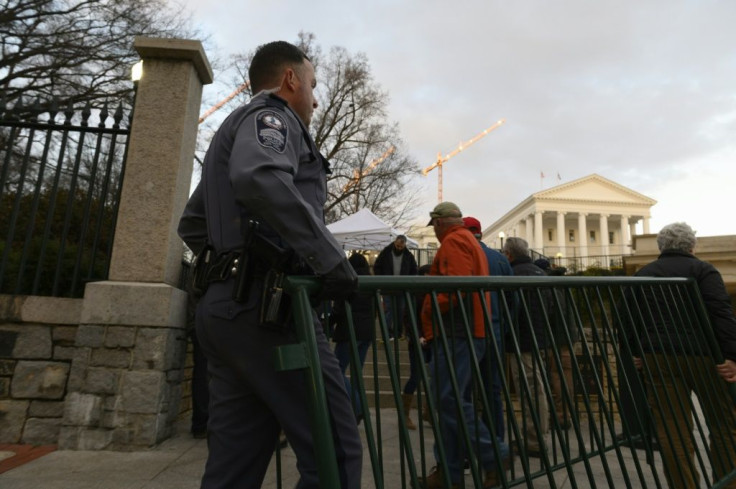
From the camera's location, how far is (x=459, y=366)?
2.50 m

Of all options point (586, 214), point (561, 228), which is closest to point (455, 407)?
point (561, 228)

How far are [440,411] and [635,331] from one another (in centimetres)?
148

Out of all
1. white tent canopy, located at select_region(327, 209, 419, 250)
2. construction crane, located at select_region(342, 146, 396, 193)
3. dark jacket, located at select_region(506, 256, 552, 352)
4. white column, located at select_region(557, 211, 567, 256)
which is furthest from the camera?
white column, located at select_region(557, 211, 567, 256)

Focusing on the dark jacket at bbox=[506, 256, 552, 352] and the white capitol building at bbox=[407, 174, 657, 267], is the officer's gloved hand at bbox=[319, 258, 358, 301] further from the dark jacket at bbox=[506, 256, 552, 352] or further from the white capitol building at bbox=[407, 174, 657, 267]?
the white capitol building at bbox=[407, 174, 657, 267]

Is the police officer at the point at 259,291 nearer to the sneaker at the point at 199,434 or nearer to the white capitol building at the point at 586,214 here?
the sneaker at the point at 199,434

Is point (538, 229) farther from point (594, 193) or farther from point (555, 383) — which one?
point (555, 383)

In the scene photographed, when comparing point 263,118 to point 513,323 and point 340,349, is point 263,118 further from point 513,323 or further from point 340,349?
point 340,349

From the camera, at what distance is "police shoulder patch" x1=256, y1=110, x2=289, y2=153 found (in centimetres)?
165

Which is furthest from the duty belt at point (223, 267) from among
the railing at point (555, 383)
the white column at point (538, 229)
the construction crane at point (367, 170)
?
the white column at point (538, 229)

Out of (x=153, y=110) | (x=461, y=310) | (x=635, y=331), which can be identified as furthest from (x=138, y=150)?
(x=635, y=331)

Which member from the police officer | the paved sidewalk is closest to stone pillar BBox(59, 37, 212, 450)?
the paved sidewalk

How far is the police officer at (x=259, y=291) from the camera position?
1.55 m

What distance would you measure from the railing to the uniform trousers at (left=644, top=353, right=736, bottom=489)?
0.04ft

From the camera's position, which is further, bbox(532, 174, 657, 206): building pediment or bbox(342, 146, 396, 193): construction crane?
bbox(532, 174, 657, 206): building pediment
